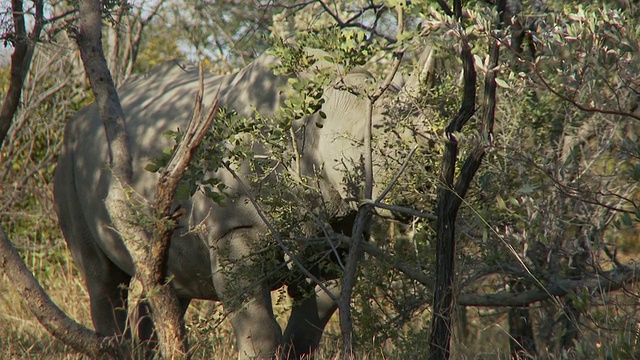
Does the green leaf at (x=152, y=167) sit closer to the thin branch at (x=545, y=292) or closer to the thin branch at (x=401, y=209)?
the thin branch at (x=401, y=209)

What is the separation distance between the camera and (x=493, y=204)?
13.9 feet

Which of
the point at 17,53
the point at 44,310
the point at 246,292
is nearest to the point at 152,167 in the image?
the point at 246,292

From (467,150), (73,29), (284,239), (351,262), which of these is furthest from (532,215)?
(73,29)

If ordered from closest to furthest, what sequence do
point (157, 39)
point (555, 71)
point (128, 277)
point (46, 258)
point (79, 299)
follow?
point (555, 71)
point (128, 277)
point (79, 299)
point (46, 258)
point (157, 39)

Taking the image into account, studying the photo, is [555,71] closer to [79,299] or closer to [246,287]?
[246,287]

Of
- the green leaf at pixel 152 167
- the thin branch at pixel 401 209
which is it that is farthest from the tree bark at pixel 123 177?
the thin branch at pixel 401 209

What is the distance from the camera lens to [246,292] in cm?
454

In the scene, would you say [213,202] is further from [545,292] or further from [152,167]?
[545,292]

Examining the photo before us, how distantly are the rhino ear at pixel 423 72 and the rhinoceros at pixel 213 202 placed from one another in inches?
9.2

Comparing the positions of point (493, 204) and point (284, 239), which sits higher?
point (493, 204)

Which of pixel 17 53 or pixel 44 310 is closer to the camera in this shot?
pixel 44 310

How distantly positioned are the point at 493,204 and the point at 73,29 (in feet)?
7.55

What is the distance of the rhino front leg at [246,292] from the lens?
4.59 meters

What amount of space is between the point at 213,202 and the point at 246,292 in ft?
2.46
